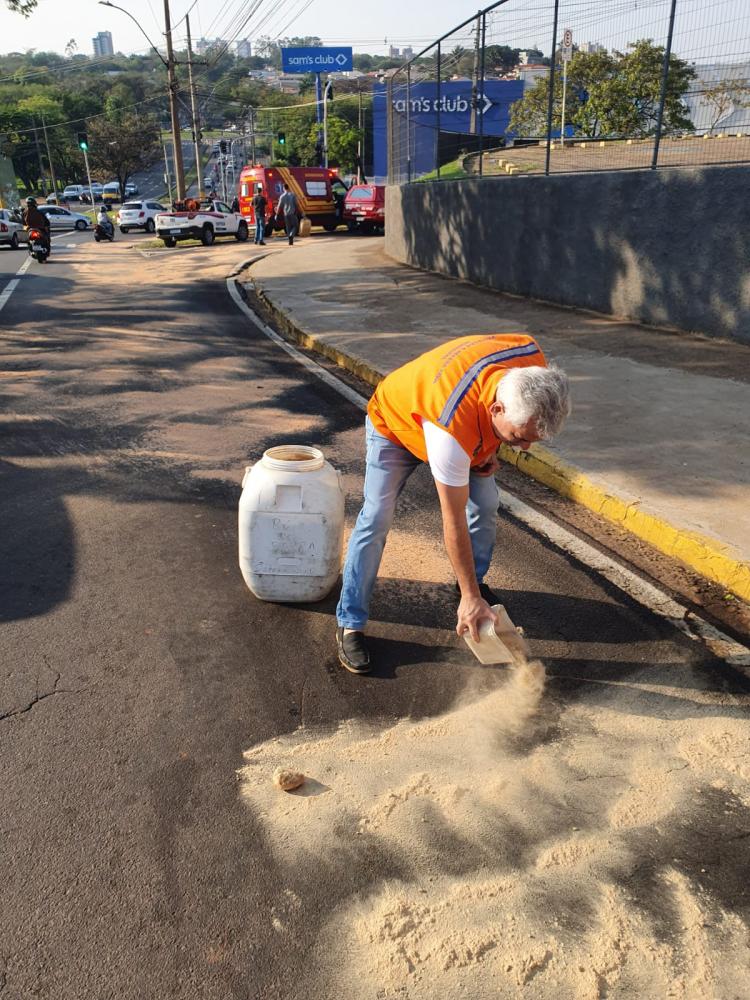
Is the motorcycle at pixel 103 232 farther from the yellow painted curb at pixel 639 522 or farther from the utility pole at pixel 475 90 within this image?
the yellow painted curb at pixel 639 522

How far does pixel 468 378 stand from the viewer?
109 inches

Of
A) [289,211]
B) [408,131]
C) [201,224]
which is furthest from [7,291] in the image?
[201,224]

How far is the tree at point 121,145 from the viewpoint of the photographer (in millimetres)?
89562

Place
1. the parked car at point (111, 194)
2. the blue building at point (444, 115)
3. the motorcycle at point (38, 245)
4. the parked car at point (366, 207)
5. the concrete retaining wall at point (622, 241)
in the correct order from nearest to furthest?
the concrete retaining wall at point (622, 241) → the blue building at point (444, 115) → the motorcycle at point (38, 245) → the parked car at point (366, 207) → the parked car at point (111, 194)

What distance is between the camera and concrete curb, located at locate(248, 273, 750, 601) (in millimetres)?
4184

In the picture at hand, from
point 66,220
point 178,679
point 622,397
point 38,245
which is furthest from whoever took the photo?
point 66,220

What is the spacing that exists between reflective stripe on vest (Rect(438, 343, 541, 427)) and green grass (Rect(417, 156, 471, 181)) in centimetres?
1361

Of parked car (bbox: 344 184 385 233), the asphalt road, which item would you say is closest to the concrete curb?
the asphalt road

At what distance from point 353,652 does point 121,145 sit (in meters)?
99.6

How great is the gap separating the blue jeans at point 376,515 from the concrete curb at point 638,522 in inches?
55.2

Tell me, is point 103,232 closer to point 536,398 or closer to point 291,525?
point 291,525

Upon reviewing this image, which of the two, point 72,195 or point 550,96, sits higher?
point 550,96

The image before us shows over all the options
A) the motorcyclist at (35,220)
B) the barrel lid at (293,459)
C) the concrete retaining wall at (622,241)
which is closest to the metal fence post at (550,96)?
the concrete retaining wall at (622,241)

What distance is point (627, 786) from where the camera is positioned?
2764 millimetres
